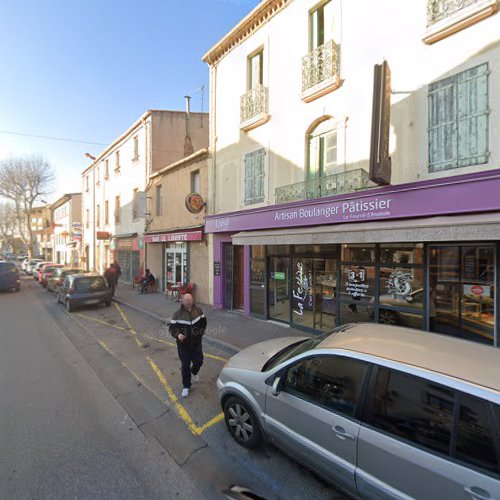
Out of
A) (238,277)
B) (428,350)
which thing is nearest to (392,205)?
(428,350)

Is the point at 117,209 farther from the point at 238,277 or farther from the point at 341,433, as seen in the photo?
the point at 341,433

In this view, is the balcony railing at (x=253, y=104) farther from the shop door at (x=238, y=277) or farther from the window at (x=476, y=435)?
the window at (x=476, y=435)

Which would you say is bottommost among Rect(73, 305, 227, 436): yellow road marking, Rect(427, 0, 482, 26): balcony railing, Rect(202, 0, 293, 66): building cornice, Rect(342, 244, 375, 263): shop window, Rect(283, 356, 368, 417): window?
Rect(73, 305, 227, 436): yellow road marking

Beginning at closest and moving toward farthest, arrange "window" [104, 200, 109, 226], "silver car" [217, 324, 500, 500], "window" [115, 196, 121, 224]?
"silver car" [217, 324, 500, 500] < "window" [115, 196, 121, 224] < "window" [104, 200, 109, 226]

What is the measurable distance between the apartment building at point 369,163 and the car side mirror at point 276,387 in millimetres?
3535

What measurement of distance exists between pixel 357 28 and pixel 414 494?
27.3 ft

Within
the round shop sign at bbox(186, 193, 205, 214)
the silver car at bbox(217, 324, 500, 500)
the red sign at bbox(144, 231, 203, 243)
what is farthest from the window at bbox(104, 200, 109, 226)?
the silver car at bbox(217, 324, 500, 500)

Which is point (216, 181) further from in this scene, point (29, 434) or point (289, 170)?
point (29, 434)

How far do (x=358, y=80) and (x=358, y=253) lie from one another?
4.00 metres

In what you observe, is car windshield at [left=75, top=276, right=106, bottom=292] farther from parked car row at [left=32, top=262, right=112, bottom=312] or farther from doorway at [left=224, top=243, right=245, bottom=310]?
doorway at [left=224, top=243, right=245, bottom=310]

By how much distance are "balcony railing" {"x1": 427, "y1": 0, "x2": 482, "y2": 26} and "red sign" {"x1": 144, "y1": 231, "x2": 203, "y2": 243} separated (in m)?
8.53

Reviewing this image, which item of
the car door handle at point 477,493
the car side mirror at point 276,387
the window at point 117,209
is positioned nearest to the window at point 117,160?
the window at point 117,209

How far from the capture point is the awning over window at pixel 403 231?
430 cm

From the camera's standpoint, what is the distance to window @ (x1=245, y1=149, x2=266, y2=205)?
880 cm
